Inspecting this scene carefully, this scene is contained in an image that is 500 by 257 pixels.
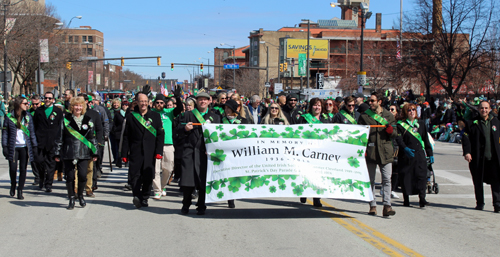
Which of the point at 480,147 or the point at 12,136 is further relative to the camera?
the point at 12,136

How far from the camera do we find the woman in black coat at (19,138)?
10023 mm

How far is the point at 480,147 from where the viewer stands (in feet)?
31.2

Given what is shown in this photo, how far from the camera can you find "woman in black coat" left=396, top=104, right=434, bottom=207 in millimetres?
9305

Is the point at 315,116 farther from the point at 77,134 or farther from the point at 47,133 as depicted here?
the point at 47,133

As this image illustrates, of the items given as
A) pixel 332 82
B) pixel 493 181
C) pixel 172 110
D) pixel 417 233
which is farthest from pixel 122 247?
pixel 332 82

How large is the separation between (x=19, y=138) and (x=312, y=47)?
300 ft

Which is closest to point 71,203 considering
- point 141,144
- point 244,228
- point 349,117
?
point 141,144

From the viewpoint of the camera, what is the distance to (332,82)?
3381 inches

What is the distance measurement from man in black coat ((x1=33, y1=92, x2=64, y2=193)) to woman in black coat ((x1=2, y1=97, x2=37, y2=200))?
0.77 m

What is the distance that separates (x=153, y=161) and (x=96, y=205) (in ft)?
4.45

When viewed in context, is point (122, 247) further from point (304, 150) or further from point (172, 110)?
point (172, 110)

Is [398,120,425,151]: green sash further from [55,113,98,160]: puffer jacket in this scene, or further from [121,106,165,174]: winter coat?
[55,113,98,160]: puffer jacket

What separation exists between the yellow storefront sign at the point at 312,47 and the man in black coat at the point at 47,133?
8912 centimetres

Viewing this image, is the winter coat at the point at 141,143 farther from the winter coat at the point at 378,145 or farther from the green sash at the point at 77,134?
the winter coat at the point at 378,145
